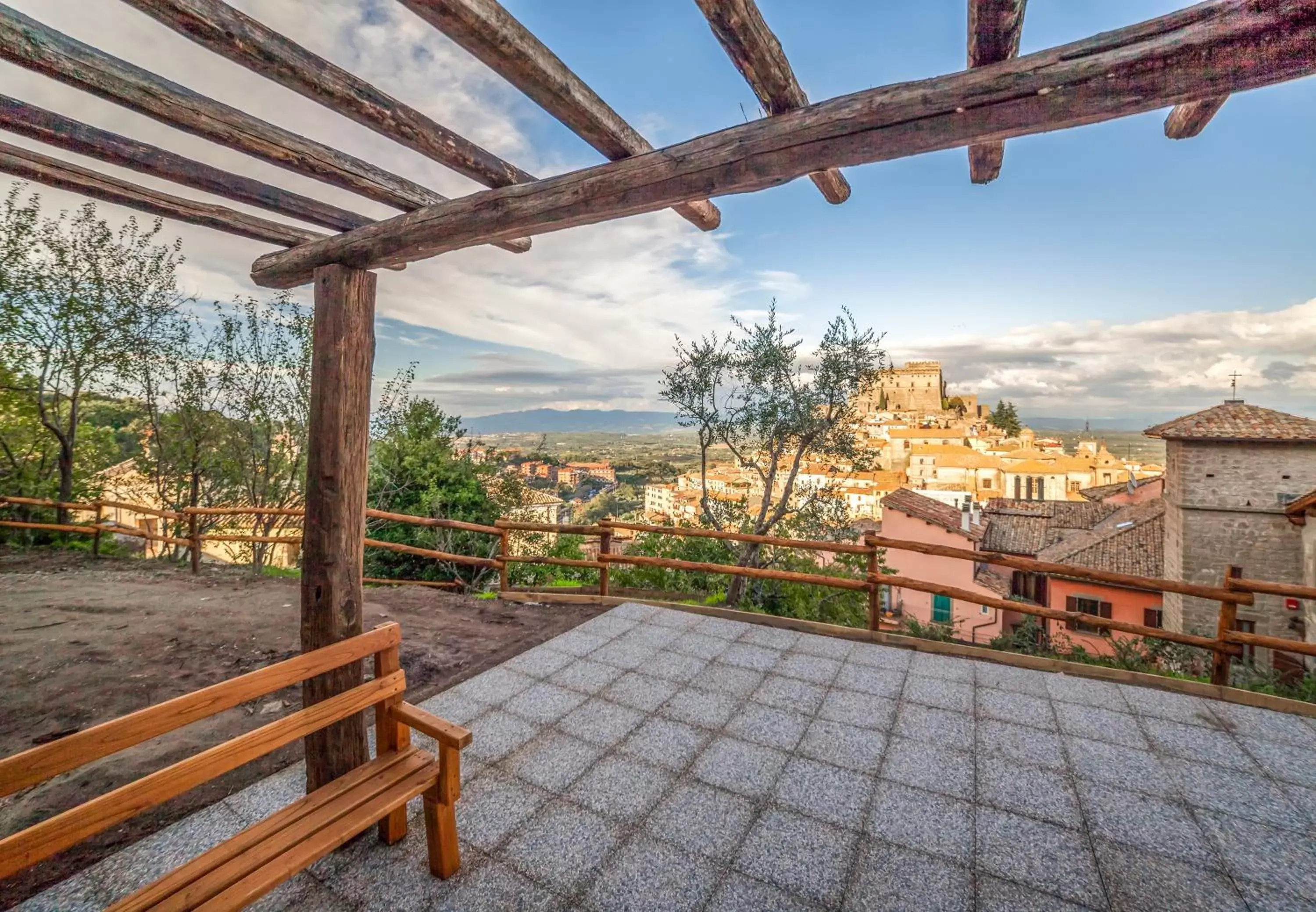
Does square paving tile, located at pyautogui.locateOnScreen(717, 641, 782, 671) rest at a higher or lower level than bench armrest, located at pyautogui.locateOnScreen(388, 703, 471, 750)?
lower

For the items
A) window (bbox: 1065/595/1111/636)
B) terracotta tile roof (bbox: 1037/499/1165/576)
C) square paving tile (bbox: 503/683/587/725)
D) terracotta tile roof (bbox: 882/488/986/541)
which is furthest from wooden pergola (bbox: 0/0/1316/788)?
window (bbox: 1065/595/1111/636)

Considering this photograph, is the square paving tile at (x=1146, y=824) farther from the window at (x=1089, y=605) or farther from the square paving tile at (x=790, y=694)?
the window at (x=1089, y=605)

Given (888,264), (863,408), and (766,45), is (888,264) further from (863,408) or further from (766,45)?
(766,45)

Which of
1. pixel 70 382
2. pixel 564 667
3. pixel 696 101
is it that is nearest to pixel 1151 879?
pixel 564 667

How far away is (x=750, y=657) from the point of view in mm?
3484

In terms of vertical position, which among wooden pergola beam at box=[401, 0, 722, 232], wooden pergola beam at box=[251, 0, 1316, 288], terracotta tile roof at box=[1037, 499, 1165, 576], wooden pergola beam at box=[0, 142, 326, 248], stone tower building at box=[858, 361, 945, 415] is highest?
stone tower building at box=[858, 361, 945, 415]

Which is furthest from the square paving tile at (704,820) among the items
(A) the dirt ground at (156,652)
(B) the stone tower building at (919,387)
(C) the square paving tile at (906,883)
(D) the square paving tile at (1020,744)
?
(B) the stone tower building at (919,387)

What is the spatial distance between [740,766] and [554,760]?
2.89 feet

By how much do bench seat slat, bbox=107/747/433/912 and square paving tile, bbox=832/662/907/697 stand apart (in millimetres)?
2390

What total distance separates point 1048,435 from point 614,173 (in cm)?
Result: 6175

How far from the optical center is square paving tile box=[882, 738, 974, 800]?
7.09ft

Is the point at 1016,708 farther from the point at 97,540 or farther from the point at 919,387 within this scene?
the point at 919,387

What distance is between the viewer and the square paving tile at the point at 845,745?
233 cm

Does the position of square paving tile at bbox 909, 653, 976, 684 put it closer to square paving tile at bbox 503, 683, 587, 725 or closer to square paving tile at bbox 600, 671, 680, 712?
square paving tile at bbox 600, 671, 680, 712
